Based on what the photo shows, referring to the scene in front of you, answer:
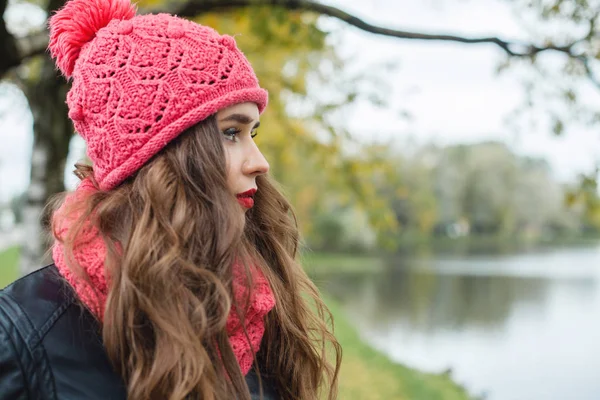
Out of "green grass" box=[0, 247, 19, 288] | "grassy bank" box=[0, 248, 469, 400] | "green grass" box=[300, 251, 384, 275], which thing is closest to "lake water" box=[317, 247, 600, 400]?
"grassy bank" box=[0, 248, 469, 400]

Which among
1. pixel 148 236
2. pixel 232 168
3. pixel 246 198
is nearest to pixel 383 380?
pixel 246 198

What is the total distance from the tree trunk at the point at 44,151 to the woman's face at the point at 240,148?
3.22m

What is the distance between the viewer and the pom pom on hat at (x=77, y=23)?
1.62 m

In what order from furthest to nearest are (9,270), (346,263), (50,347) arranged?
1. (346,263)
2. (9,270)
3. (50,347)

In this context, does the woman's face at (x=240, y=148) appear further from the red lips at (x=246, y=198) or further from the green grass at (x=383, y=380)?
the green grass at (x=383, y=380)

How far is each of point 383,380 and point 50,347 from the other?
6067 millimetres

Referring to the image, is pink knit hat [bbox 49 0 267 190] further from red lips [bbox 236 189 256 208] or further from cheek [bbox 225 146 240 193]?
red lips [bbox 236 189 256 208]

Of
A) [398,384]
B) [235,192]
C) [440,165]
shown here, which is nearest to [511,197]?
[440,165]

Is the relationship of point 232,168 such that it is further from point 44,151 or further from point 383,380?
point 383,380

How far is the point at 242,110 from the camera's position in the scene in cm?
157

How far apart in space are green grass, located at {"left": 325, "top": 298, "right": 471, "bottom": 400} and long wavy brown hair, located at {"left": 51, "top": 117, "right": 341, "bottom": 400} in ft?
15.7

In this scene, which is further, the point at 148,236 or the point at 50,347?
the point at 148,236

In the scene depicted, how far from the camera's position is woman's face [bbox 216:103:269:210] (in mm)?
1555

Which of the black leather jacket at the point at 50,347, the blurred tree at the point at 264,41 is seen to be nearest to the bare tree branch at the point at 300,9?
the blurred tree at the point at 264,41
